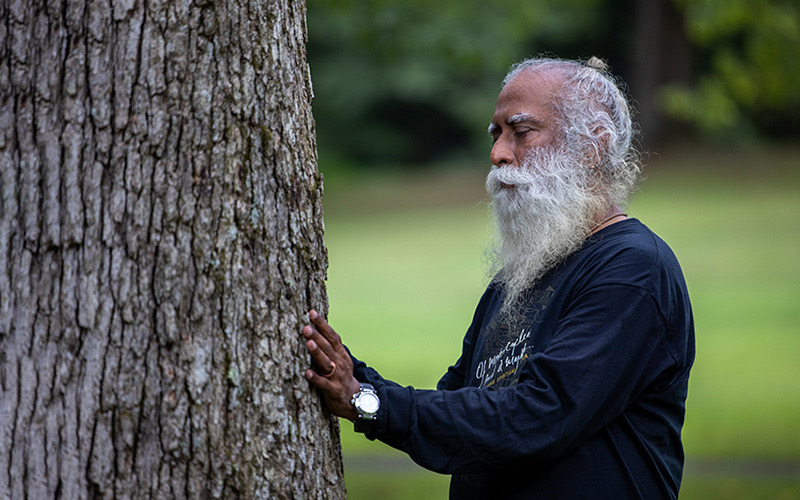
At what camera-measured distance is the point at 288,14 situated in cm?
248

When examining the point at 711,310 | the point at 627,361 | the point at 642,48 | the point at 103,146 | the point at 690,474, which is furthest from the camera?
the point at 642,48

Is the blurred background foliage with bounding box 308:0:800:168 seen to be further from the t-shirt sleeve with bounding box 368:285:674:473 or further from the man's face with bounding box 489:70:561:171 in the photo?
the t-shirt sleeve with bounding box 368:285:674:473

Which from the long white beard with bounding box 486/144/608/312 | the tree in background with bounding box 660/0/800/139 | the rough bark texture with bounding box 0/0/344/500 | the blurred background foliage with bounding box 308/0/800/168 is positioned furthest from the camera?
the blurred background foliage with bounding box 308/0/800/168

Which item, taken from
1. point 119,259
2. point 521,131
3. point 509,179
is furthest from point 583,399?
point 119,259

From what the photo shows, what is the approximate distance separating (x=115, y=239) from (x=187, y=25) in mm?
573

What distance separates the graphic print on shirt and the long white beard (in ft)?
0.26

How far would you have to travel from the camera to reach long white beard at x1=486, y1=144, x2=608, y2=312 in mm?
2848

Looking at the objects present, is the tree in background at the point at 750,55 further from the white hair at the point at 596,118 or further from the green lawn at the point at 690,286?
the white hair at the point at 596,118

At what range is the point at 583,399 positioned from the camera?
93.1 inches

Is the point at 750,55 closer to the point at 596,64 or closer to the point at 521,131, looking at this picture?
the point at 596,64

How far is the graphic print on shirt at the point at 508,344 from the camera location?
2682 mm

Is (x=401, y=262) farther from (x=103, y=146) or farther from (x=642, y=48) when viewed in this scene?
(x=103, y=146)

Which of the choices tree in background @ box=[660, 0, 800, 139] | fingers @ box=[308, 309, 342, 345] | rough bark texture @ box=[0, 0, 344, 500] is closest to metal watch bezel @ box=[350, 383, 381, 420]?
fingers @ box=[308, 309, 342, 345]

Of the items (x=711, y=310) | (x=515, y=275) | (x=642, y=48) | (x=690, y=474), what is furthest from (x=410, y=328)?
(x=642, y=48)
